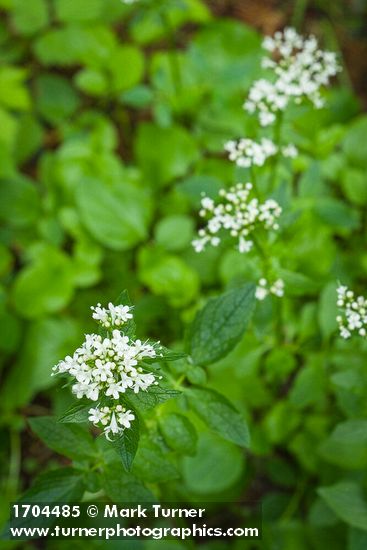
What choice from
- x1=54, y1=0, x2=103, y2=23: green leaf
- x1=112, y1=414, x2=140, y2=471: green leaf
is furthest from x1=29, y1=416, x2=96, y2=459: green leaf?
x1=54, y1=0, x2=103, y2=23: green leaf

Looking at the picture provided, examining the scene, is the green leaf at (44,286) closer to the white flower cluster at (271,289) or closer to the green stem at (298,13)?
the white flower cluster at (271,289)

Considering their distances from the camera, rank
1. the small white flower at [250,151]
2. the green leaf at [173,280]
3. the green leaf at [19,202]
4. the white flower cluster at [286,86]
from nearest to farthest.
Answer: the small white flower at [250,151]
the white flower cluster at [286,86]
the green leaf at [173,280]
the green leaf at [19,202]

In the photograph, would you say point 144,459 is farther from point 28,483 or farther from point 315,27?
point 315,27

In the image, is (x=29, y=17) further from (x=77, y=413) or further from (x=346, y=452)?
(x=346, y=452)

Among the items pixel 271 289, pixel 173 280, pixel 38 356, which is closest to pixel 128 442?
pixel 271 289

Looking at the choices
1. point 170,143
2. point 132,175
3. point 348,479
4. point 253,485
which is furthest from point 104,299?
point 348,479

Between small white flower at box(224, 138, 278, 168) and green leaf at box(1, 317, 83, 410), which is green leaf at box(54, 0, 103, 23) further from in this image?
small white flower at box(224, 138, 278, 168)

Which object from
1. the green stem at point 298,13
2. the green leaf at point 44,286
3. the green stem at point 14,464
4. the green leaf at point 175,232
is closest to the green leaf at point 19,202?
the green leaf at point 44,286
